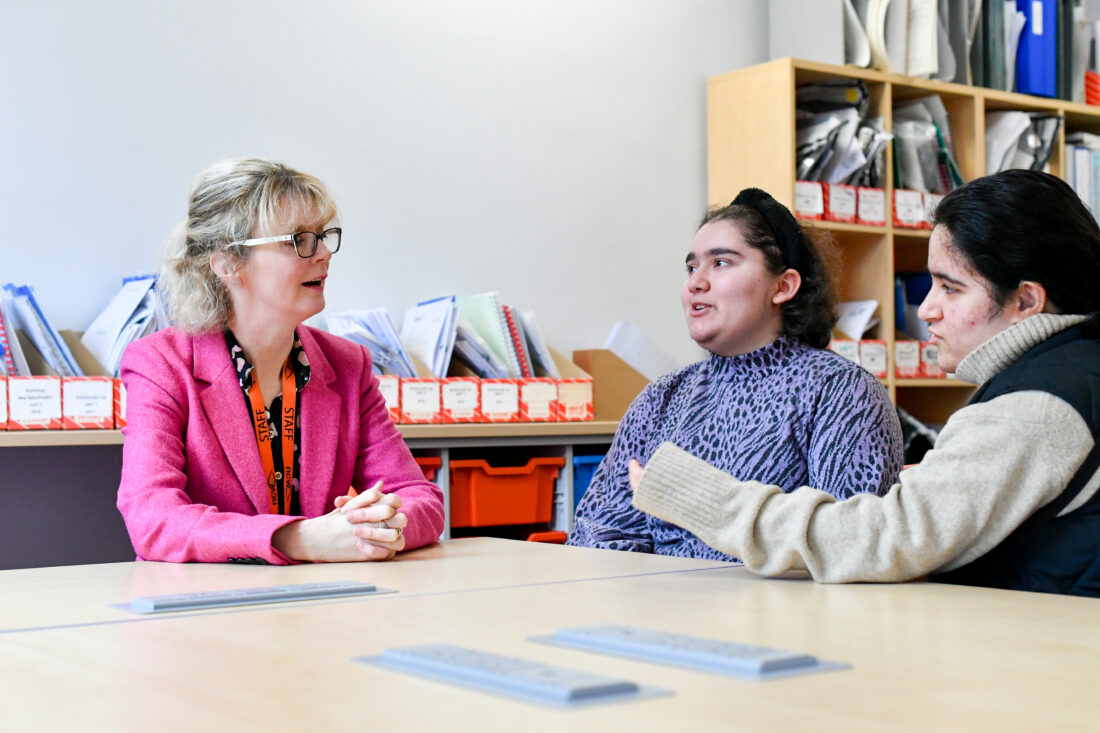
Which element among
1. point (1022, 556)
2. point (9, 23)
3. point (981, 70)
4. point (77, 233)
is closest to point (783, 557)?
point (1022, 556)

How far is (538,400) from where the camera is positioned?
3.22 metres

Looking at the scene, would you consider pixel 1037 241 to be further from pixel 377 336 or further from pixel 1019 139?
pixel 1019 139

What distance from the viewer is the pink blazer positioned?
1723mm

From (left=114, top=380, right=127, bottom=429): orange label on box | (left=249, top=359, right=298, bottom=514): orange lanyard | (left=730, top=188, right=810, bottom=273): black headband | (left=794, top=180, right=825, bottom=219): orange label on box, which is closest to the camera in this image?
(left=249, top=359, right=298, bottom=514): orange lanyard

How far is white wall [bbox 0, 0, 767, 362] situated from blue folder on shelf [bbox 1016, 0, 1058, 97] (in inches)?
38.9

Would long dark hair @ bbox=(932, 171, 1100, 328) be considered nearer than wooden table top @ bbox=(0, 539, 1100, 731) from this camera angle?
No

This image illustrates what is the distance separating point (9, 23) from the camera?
2.92 m

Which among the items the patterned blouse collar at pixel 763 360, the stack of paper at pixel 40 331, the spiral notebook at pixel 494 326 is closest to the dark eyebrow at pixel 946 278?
the patterned blouse collar at pixel 763 360

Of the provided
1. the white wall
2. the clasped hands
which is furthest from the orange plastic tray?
the clasped hands

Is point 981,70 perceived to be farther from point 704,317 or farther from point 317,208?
point 317,208

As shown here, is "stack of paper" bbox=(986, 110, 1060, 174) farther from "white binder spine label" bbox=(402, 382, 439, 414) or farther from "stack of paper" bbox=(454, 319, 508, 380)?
"white binder spine label" bbox=(402, 382, 439, 414)

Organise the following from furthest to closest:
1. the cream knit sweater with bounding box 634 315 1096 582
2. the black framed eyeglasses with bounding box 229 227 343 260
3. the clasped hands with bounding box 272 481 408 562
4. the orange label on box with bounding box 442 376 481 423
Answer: the orange label on box with bounding box 442 376 481 423, the black framed eyeglasses with bounding box 229 227 343 260, the clasped hands with bounding box 272 481 408 562, the cream knit sweater with bounding box 634 315 1096 582

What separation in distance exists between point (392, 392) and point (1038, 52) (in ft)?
9.47

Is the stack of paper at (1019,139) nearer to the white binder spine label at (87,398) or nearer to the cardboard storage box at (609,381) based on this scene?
the cardboard storage box at (609,381)
